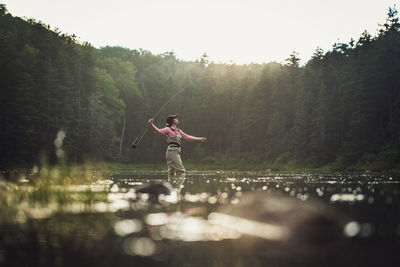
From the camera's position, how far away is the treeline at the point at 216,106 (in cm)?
5347

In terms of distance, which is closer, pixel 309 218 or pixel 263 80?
pixel 309 218

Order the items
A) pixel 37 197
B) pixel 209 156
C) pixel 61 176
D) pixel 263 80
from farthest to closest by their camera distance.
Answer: pixel 209 156 → pixel 263 80 → pixel 61 176 → pixel 37 197

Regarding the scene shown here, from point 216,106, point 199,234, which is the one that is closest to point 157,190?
point 199,234

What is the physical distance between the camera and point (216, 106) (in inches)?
3654

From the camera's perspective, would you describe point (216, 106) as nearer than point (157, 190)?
No

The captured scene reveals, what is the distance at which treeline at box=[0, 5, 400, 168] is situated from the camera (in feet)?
175

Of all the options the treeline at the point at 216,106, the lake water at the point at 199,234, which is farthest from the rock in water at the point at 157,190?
the treeline at the point at 216,106

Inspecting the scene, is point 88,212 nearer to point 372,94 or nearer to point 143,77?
point 372,94

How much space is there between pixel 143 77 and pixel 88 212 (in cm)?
10822

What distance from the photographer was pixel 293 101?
81.0 metres

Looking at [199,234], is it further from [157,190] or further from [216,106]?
[216,106]

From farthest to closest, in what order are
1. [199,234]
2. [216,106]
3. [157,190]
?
[216,106], [157,190], [199,234]

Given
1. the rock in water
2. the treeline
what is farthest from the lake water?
the treeline

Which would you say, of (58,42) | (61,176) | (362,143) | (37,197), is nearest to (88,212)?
(37,197)
